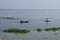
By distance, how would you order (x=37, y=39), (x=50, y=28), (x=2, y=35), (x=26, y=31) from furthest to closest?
(x=50, y=28), (x=26, y=31), (x=2, y=35), (x=37, y=39)

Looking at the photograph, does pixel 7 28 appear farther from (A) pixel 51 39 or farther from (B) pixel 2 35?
(A) pixel 51 39

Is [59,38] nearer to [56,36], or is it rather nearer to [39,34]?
[56,36]

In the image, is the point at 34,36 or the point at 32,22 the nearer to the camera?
the point at 34,36

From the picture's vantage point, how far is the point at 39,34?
6340 millimetres

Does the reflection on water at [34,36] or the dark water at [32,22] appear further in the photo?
the dark water at [32,22]

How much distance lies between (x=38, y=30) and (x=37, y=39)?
110 centimetres

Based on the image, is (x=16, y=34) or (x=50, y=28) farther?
(x=50, y=28)

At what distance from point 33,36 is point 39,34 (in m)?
0.36

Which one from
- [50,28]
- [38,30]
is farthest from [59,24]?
[38,30]

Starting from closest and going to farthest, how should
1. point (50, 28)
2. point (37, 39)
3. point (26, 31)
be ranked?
point (37, 39)
point (26, 31)
point (50, 28)

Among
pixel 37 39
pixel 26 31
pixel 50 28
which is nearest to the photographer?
pixel 37 39

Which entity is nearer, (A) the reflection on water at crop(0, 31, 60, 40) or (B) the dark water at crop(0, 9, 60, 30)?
(A) the reflection on water at crop(0, 31, 60, 40)

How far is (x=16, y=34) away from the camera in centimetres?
645

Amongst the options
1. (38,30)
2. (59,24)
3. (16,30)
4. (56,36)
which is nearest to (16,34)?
(16,30)
